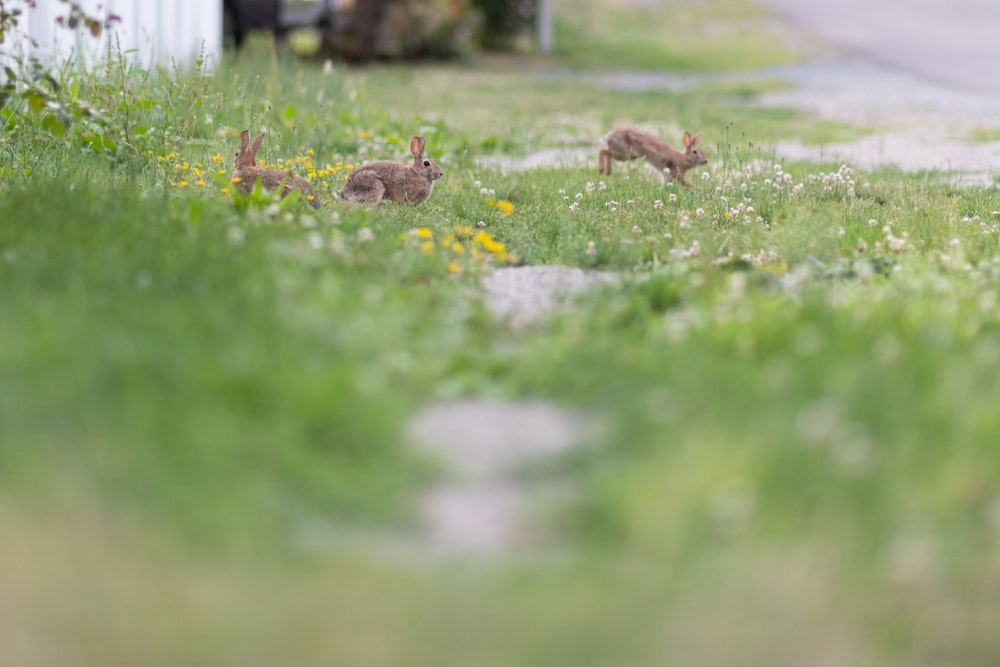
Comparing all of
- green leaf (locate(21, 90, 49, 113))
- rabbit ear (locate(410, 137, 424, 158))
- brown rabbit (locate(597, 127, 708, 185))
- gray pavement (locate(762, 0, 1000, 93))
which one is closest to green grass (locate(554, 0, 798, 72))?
gray pavement (locate(762, 0, 1000, 93))

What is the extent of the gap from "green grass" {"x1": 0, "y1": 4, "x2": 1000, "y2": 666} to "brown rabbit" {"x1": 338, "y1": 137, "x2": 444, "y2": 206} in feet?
4.16

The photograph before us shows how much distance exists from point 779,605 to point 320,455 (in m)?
1.27

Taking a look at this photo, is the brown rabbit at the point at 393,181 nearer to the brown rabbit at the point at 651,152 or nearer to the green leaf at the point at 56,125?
the green leaf at the point at 56,125

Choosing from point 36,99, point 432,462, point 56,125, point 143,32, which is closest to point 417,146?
point 56,125

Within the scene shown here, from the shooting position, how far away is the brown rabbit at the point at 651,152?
8.54 m

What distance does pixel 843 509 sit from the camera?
3.17 metres

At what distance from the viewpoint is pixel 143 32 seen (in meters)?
10.7

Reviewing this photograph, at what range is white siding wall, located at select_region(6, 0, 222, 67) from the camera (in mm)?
9273

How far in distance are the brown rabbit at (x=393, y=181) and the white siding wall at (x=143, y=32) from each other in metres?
1.93

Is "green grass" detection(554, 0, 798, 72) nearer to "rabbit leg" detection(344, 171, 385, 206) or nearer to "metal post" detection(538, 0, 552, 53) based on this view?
"metal post" detection(538, 0, 552, 53)

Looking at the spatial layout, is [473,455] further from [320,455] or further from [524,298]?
[524,298]

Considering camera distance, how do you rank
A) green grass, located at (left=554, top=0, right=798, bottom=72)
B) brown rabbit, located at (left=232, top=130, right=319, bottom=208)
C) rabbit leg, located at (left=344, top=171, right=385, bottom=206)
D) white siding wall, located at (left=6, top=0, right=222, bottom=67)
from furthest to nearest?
1. green grass, located at (left=554, top=0, right=798, bottom=72)
2. white siding wall, located at (left=6, top=0, right=222, bottom=67)
3. rabbit leg, located at (left=344, top=171, right=385, bottom=206)
4. brown rabbit, located at (left=232, top=130, right=319, bottom=208)

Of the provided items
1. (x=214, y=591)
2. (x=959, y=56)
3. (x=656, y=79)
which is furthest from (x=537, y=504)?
(x=959, y=56)

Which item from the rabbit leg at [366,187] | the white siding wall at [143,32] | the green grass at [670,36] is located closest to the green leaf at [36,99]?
the rabbit leg at [366,187]
